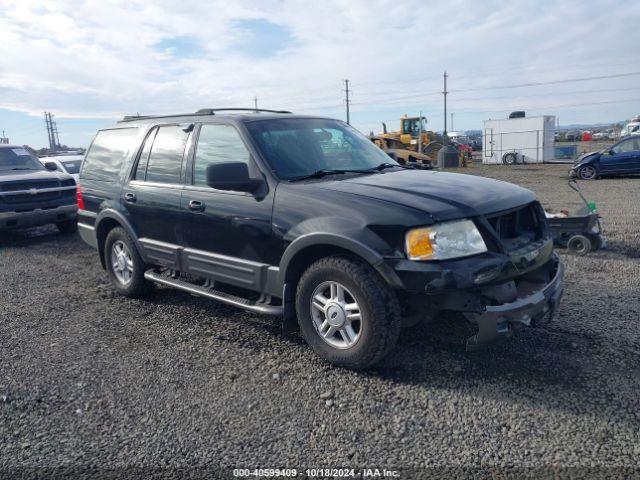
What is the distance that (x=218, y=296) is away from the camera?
15.1ft

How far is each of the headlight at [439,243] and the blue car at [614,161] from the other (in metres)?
17.5

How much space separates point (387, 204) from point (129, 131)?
3.46 metres

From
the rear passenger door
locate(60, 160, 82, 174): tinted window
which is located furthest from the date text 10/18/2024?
locate(60, 160, 82, 174): tinted window

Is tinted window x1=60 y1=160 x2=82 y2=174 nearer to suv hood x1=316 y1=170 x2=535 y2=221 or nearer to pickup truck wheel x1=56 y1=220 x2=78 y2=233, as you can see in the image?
pickup truck wheel x1=56 y1=220 x2=78 y2=233

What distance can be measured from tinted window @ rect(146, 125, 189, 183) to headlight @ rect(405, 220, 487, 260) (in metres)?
2.52

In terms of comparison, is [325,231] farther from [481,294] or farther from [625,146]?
[625,146]

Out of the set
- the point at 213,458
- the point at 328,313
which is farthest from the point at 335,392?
the point at 213,458

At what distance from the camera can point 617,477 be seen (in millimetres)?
2654

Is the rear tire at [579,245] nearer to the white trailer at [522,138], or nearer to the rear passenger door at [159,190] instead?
the rear passenger door at [159,190]

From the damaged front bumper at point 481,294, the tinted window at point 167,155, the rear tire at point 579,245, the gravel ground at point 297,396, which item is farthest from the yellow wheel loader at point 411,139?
Result: the damaged front bumper at point 481,294

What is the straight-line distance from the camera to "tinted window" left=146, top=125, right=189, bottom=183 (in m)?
5.04

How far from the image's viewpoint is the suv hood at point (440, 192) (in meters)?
3.57

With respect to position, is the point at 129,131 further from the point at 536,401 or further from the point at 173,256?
the point at 536,401

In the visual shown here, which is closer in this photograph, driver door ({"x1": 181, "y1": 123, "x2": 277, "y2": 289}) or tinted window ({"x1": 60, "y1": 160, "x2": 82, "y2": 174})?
driver door ({"x1": 181, "y1": 123, "x2": 277, "y2": 289})
